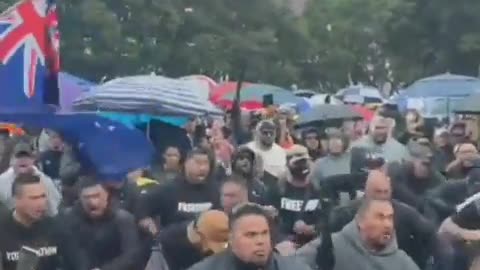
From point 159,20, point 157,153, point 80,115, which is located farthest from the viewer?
point 159,20

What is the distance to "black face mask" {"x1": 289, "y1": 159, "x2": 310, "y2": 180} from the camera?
12.7m

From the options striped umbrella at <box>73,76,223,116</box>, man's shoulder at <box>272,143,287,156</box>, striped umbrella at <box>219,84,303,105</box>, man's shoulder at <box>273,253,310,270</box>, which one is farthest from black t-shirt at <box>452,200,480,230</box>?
striped umbrella at <box>219,84,303,105</box>

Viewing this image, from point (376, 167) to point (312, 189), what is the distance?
1.26 m

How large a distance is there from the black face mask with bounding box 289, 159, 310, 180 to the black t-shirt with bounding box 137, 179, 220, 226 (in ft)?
4.83

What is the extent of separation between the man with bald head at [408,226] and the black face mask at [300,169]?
2619 mm

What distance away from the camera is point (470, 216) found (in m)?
9.49

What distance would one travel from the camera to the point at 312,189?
12.6m

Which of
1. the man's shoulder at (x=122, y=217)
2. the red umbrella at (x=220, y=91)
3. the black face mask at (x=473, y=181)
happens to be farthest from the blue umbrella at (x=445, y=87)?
the man's shoulder at (x=122, y=217)

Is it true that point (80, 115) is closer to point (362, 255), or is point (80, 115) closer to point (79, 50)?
point (362, 255)

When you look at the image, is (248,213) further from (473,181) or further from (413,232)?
(473,181)

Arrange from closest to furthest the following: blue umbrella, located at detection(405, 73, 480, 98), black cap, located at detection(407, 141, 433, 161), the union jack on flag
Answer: the union jack on flag → black cap, located at detection(407, 141, 433, 161) → blue umbrella, located at detection(405, 73, 480, 98)

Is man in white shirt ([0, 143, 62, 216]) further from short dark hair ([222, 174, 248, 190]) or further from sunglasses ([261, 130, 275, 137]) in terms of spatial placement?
sunglasses ([261, 130, 275, 137])

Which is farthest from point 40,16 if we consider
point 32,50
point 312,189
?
point 312,189

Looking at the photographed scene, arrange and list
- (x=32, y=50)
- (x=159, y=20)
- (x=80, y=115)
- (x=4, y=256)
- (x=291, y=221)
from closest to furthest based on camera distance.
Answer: (x=4, y=256), (x=32, y=50), (x=80, y=115), (x=291, y=221), (x=159, y=20)
